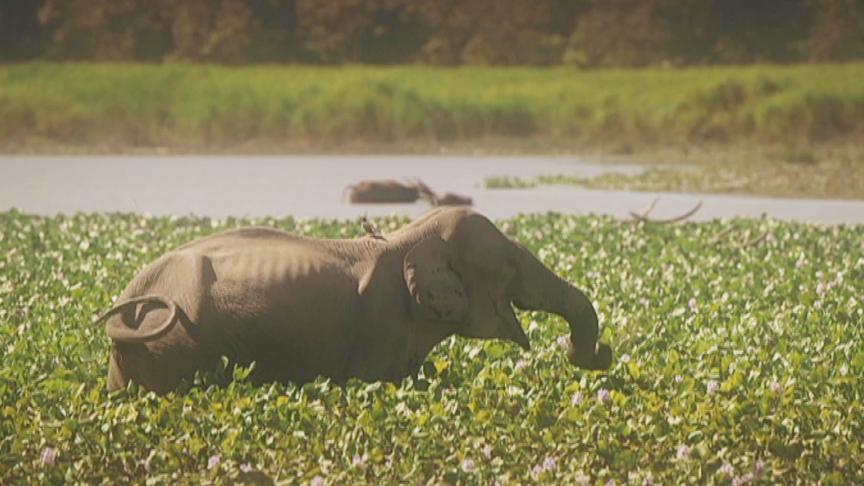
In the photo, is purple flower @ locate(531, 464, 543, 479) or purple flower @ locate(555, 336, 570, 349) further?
purple flower @ locate(555, 336, 570, 349)

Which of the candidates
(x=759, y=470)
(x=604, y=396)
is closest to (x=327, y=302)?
(x=604, y=396)

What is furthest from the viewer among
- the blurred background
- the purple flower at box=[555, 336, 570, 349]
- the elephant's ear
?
the blurred background

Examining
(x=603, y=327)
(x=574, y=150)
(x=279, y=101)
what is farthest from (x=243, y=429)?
(x=279, y=101)

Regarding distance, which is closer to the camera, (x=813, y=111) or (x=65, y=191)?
(x=65, y=191)

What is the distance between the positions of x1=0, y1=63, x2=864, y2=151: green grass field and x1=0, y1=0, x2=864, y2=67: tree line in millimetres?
6827

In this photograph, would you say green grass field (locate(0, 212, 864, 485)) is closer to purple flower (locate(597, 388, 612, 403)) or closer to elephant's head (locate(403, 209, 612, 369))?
purple flower (locate(597, 388, 612, 403))

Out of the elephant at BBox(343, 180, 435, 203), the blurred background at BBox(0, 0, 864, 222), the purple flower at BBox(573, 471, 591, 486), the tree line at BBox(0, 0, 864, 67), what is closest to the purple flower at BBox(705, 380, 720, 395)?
the purple flower at BBox(573, 471, 591, 486)

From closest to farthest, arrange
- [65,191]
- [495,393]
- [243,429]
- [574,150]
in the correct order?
[243,429] < [495,393] < [65,191] < [574,150]

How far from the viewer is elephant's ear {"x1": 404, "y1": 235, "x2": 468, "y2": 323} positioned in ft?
32.2

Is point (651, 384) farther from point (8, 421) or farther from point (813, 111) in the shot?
→ point (813, 111)

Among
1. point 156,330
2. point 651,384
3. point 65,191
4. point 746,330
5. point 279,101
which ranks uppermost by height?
point 156,330

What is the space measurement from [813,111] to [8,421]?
2135 inches

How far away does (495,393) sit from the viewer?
9.78 meters

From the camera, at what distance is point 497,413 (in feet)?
30.8
